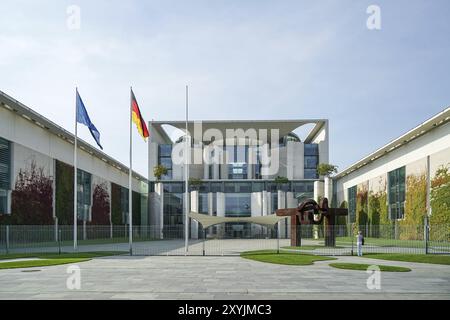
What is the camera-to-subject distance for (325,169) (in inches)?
3285

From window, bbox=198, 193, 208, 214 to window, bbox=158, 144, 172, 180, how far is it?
A: 10969 millimetres

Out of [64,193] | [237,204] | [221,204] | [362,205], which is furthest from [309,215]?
[237,204]

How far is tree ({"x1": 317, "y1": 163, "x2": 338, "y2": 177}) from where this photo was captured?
8343cm

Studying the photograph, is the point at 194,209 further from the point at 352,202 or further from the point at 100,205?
the point at 352,202

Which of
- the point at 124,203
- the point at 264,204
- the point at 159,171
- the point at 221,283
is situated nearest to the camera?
the point at 221,283

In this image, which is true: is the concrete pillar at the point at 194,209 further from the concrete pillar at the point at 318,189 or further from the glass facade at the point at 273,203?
the concrete pillar at the point at 318,189

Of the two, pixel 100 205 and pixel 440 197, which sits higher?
pixel 440 197

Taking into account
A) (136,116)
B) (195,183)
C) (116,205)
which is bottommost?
(116,205)

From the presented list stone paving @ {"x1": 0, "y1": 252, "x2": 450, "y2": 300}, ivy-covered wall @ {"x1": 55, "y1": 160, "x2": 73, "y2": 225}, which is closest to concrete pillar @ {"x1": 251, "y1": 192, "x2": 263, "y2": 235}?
ivy-covered wall @ {"x1": 55, "y1": 160, "x2": 73, "y2": 225}

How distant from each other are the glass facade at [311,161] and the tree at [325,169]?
4.27 m

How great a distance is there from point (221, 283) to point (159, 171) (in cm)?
7163

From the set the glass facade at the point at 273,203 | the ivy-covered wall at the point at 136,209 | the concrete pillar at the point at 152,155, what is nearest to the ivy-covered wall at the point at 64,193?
the ivy-covered wall at the point at 136,209
